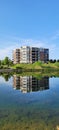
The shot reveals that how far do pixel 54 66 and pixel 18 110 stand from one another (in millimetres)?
144117

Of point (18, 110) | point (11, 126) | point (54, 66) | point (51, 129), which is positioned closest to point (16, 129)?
point (11, 126)

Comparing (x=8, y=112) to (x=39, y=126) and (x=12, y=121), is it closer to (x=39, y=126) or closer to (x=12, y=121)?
(x=12, y=121)

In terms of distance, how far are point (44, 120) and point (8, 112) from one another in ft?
13.7

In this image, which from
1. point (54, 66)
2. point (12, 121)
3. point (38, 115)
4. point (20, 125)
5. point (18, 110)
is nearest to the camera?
point (20, 125)

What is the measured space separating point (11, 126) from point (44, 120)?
307 centimetres

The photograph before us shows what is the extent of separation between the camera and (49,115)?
19.3 m

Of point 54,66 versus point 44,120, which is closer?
point 44,120

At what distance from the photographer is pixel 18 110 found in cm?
2131

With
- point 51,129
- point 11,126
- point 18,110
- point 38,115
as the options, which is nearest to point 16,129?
point 11,126

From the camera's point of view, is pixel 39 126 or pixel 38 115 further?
pixel 38 115

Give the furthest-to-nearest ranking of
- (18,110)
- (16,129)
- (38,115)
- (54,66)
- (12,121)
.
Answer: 1. (54,66)
2. (18,110)
3. (38,115)
4. (12,121)
5. (16,129)

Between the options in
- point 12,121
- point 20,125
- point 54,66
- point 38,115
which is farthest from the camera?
point 54,66

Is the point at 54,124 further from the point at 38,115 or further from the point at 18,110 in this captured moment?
the point at 18,110

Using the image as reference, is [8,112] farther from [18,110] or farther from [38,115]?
[38,115]
